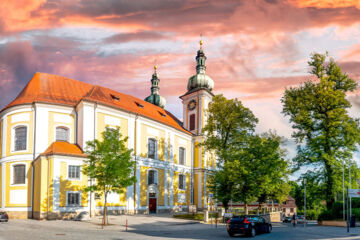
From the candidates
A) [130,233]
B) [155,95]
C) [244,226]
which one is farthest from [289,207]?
[130,233]

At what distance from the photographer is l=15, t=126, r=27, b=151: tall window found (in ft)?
116

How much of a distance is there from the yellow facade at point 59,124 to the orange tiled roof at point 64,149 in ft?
3.27

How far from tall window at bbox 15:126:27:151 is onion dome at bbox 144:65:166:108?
35.9 metres

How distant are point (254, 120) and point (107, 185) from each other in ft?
59.7

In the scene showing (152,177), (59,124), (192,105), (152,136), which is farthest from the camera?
(192,105)

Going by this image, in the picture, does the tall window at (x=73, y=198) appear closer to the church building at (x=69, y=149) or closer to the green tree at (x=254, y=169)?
the church building at (x=69, y=149)

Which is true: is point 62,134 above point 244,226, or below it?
above

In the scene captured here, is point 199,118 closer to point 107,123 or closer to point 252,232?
point 107,123

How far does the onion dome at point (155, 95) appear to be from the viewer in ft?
229

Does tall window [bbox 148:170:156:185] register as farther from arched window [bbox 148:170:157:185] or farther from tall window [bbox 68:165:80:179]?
tall window [bbox 68:165:80:179]

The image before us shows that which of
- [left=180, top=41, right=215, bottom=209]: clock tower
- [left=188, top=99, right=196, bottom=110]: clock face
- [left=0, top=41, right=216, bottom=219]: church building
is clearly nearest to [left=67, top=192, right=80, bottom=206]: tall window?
[left=0, top=41, right=216, bottom=219]: church building

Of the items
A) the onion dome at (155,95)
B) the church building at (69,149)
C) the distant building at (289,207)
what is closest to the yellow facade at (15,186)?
the church building at (69,149)

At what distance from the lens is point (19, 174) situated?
34.7m

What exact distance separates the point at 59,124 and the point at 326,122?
87.5 ft
